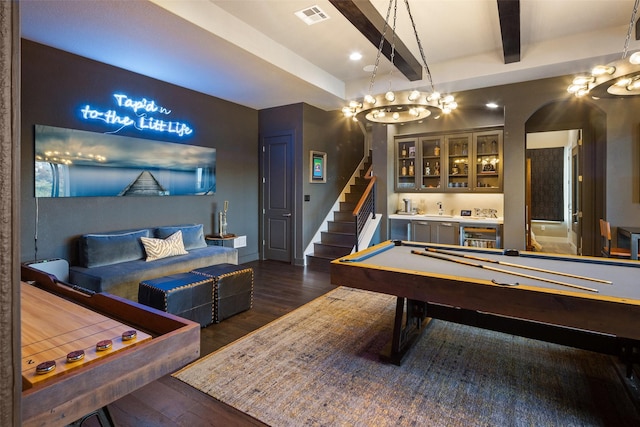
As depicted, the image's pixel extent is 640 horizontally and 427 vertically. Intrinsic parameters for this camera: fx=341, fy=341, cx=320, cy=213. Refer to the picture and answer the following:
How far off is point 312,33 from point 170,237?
10.9 ft

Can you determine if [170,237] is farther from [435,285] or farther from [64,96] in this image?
[435,285]

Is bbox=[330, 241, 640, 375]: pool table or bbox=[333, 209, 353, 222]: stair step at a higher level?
bbox=[333, 209, 353, 222]: stair step

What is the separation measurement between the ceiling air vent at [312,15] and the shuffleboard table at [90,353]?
3.48m

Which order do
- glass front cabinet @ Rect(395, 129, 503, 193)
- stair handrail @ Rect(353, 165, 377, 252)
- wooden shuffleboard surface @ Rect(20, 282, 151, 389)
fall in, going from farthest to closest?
A: 1. stair handrail @ Rect(353, 165, 377, 252)
2. glass front cabinet @ Rect(395, 129, 503, 193)
3. wooden shuffleboard surface @ Rect(20, 282, 151, 389)

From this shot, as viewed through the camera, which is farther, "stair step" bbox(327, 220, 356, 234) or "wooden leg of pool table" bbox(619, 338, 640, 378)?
"stair step" bbox(327, 220, 356, 234)

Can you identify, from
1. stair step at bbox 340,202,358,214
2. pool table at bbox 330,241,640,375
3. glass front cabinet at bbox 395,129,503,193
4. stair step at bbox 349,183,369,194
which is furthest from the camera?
stair step at bbox 349,183,369,194

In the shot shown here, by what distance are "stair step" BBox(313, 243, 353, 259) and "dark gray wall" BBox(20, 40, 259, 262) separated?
51.1 inches

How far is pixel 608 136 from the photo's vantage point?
481cm

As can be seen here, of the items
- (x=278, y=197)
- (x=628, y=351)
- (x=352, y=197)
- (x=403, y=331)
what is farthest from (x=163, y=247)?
(x=628, y=351)

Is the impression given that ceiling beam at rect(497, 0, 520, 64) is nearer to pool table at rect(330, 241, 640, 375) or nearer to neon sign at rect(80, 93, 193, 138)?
pool table at rect(330, 241, 640, 375)

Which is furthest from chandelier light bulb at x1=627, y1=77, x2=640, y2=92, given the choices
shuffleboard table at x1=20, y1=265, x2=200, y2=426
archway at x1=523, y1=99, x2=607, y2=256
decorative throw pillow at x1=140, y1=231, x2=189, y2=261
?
decorative throw pillow at x1=140, y1=231, x2=189, y2=261

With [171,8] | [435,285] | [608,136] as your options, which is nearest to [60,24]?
[171,8]

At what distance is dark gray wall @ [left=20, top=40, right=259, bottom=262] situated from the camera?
12.4 ft

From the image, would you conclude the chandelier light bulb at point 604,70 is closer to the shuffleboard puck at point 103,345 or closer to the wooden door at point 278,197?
the shuffleboard puck at point 103,345
